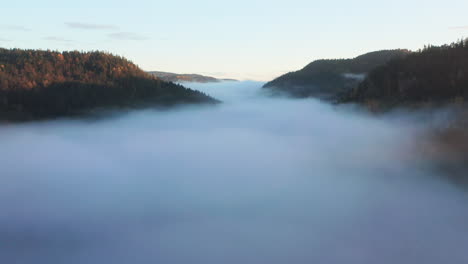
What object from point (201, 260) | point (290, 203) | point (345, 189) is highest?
point (345, 189)

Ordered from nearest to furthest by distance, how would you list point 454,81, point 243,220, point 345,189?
1. point 454,81
2. point 345,189
3. point 243,220

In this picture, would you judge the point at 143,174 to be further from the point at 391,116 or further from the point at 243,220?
the point at 391,116

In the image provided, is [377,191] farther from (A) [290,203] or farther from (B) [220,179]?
(B) [220,179]

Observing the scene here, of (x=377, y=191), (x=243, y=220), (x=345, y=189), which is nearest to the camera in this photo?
(x=377, y=191)

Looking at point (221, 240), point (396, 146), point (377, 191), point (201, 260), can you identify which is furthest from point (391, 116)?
point (201, 260)

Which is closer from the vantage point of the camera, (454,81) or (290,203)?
(454,81)

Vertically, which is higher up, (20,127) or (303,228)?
(20,127)
